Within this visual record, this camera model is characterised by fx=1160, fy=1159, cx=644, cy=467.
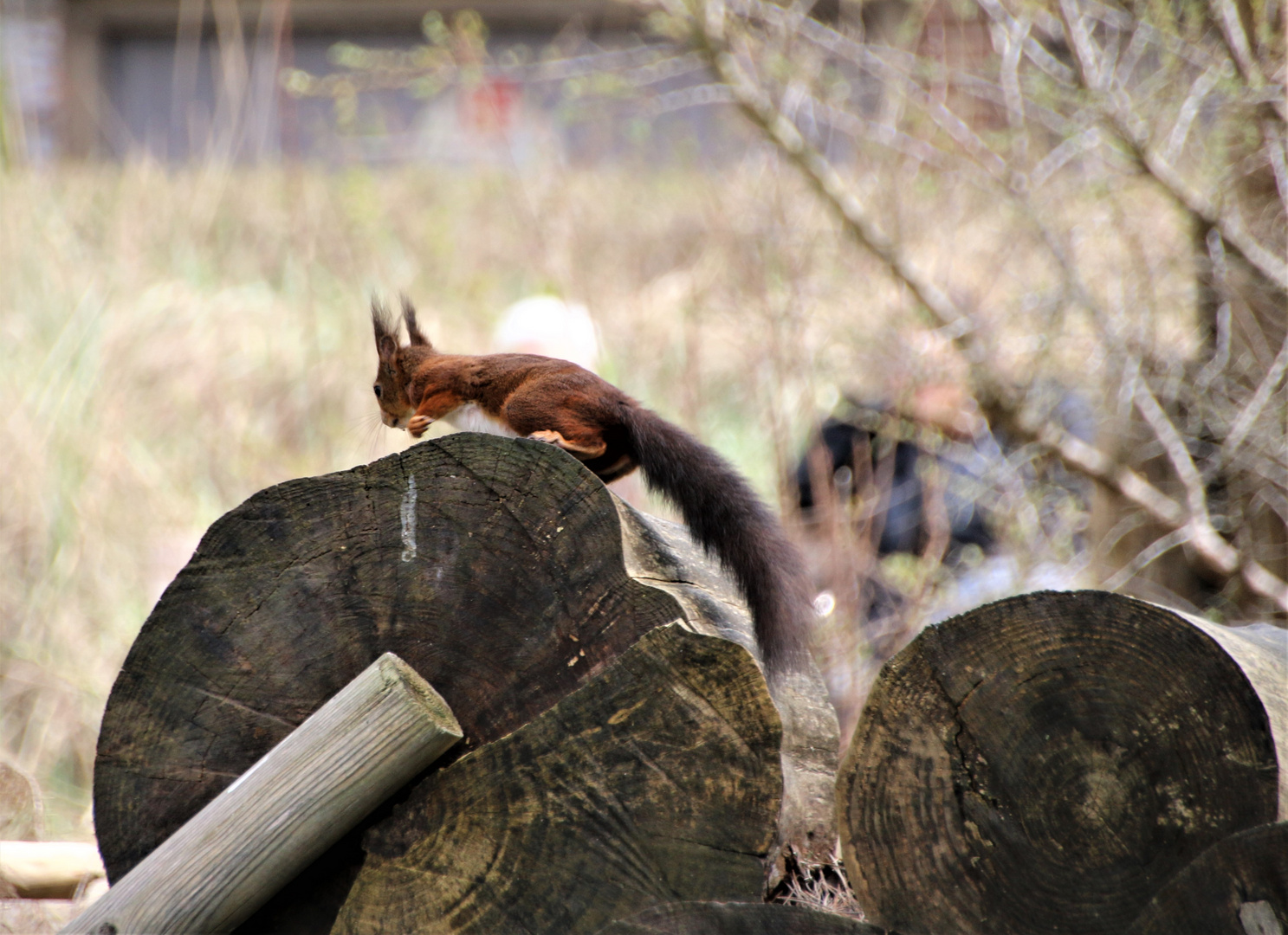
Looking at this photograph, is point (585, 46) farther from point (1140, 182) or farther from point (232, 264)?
point (1140, 182)

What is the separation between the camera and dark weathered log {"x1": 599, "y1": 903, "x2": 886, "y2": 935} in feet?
3.52

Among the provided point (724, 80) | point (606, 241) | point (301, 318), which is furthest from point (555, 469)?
point (606, 241)

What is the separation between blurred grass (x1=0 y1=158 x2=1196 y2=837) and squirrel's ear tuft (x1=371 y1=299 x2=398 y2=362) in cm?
52

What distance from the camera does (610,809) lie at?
1.17 meters

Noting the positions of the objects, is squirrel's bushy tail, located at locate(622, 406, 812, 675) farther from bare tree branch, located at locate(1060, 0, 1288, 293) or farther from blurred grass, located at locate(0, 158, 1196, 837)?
bare tree branch, located at locate(1060, 0, 1288, 293)

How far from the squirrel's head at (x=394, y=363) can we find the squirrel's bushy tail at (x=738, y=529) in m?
0.68

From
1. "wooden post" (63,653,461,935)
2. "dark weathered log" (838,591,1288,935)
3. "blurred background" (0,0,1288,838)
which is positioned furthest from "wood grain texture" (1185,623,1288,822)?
"blurred background" (0,0,1288,838)

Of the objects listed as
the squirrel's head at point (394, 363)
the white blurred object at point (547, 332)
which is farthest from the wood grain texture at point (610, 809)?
the white blurred object at point (547, 332)

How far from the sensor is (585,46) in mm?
8367

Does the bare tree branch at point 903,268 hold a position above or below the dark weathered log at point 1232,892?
below

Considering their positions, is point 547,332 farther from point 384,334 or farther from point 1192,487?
point 1192,487

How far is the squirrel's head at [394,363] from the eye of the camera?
83.9 inches

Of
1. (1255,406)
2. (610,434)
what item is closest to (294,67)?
(1255,406)

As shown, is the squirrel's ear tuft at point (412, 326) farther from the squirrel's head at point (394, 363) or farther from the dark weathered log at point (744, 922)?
the dark weathered log at point (744, 922)
